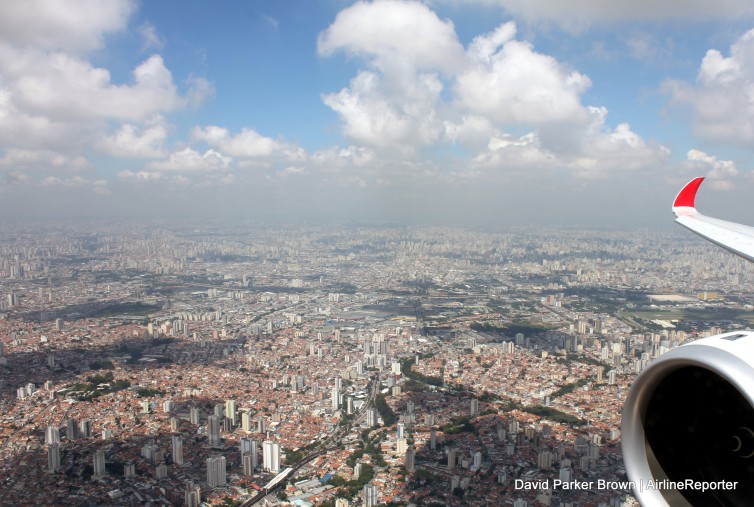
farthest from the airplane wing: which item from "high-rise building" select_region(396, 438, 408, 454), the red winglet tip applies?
"high-rise building" select_region(396, 438, 408, 454)

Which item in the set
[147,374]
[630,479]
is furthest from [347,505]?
[147,374]

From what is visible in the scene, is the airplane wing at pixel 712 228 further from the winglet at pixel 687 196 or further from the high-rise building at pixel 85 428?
the high-rise building at pixel 85 428

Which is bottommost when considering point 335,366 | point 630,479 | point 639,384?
point 335,366

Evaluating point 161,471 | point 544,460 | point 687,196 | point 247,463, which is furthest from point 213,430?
point 687,196

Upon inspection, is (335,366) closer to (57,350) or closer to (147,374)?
(147,374)

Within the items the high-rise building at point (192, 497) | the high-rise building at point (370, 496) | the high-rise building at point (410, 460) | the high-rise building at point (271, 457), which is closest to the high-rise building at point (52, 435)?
the high-rise building at point (192, 497)

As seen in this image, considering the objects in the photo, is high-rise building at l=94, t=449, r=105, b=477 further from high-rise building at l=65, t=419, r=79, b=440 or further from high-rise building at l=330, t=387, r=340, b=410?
high-rise building at l=330, t=387, r=340, b=410

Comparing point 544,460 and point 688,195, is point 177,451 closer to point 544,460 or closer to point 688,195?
point 544,460
